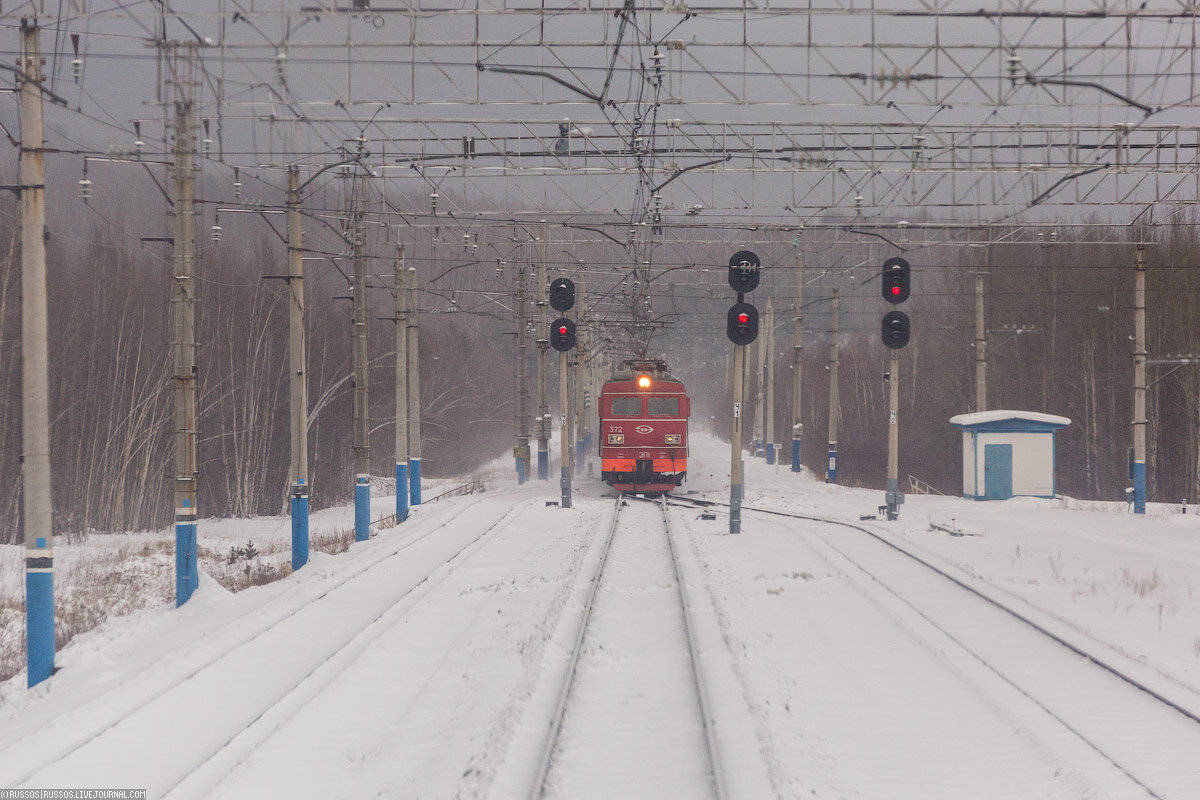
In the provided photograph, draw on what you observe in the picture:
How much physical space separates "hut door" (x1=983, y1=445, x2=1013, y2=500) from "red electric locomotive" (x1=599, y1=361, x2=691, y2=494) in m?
A: 7.90

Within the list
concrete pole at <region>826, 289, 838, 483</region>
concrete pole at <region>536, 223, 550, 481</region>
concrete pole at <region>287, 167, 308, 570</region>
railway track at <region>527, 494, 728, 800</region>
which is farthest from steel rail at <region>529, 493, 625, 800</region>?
concrete pole at <region>826, 289, 838, 483</region>

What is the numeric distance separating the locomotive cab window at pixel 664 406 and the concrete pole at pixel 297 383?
1312cm

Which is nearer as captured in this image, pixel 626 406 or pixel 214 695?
pixel 214 695

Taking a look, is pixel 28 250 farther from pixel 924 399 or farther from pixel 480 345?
pixel 480 345

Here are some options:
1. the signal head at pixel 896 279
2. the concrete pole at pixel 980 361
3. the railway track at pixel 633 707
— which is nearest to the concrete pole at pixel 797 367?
the concrete pole at pixel 980 361

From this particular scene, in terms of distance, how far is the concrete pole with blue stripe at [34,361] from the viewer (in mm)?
11328

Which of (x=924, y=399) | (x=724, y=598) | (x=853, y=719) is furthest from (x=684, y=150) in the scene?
(x=924, y=399)

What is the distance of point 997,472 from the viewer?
92.9ft

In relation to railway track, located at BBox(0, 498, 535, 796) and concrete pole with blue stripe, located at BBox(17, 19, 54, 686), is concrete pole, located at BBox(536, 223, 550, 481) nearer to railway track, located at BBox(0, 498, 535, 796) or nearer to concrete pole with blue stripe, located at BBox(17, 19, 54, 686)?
railway track, located at BBox(0, 498, 535, 796)

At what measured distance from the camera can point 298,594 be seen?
14.0 metres

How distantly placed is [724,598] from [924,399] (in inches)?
1840

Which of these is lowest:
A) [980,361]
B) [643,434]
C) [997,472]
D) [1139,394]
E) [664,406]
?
[997,472]

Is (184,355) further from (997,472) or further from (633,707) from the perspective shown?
(997,472)

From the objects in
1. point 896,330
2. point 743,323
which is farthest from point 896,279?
point 743,323
